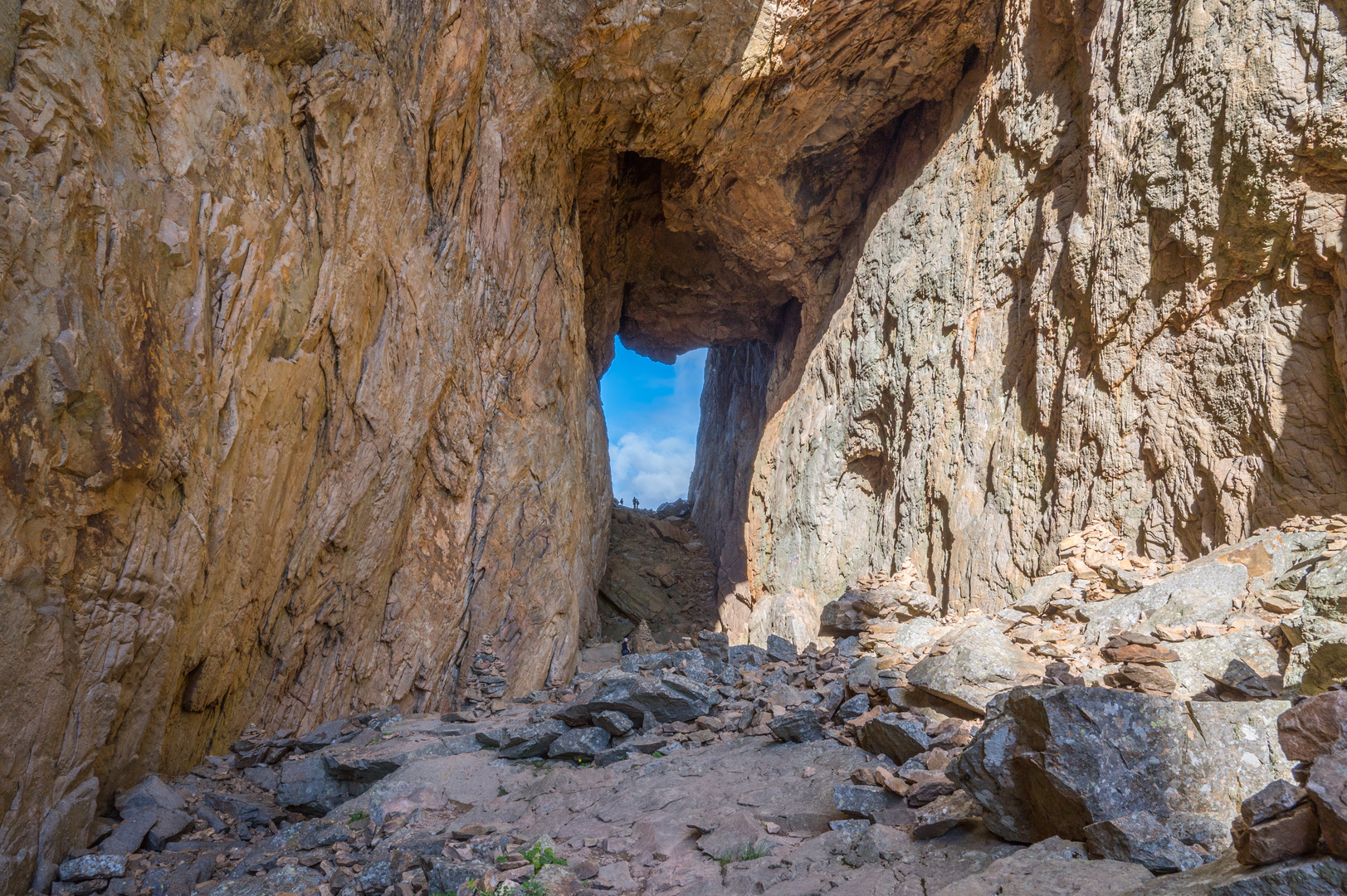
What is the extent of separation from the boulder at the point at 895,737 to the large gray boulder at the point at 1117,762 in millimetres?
1278

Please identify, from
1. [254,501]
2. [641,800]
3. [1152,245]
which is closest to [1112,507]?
[1152,245]

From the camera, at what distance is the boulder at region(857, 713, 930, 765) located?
510 cm

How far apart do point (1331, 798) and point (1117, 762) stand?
4.32 ft

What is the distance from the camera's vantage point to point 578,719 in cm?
748

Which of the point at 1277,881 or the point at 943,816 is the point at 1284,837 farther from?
the point at 943,816

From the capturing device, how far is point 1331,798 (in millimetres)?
2246

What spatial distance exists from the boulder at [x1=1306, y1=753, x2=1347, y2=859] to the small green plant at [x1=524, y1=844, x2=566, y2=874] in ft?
12.4

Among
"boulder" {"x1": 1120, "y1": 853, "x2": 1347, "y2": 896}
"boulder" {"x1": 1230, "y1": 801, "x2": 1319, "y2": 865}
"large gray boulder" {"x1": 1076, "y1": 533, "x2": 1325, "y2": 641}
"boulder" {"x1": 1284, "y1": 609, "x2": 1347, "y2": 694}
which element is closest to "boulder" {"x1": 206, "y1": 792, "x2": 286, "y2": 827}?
"boulder" {"x1": 1120, "y1": 853, "x2": 1347, "y2": 896}

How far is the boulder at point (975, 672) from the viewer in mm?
5648

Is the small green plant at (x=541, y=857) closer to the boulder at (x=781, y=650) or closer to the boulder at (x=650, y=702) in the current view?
the boulder at (x=650, y=702)

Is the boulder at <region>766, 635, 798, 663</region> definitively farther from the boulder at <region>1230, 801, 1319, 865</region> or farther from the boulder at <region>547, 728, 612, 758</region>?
the boulder at <region>1230, 801, 1319, 865</region>

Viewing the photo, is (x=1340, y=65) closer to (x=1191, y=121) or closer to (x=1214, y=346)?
(x=1191, y=121)

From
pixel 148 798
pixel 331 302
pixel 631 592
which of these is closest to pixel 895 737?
pixel 148 798

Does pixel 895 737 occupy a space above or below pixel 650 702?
above
